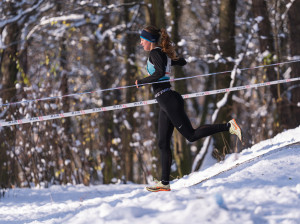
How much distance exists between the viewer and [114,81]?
14484mm

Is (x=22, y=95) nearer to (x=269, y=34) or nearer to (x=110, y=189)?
(x=110, y=189)

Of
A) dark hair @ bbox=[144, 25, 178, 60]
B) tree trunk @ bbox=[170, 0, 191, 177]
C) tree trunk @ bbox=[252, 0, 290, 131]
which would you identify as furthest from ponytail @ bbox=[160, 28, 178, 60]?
tree trunk @ bbox=[252, 0, 290, 131]

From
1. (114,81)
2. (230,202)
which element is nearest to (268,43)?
(114,81)

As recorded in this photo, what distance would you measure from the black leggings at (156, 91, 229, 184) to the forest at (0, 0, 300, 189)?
10.9 ft

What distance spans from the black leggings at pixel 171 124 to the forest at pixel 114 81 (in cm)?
333

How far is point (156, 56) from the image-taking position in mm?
5605

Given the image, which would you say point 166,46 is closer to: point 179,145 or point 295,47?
point 179,145

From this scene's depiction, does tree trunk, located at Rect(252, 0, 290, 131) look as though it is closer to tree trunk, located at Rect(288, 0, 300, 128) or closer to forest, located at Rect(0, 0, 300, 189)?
forest, located at Rect(0, 0, 300, 189)

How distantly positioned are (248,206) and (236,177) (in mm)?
1301

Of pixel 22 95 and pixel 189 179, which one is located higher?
pixel 22 95

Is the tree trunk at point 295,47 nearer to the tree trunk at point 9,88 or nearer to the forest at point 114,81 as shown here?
the forest at point 114,81

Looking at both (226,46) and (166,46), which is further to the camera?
(226,46)

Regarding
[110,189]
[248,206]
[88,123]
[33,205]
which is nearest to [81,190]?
[110,189]

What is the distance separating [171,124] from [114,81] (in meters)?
8.82
